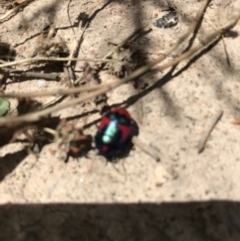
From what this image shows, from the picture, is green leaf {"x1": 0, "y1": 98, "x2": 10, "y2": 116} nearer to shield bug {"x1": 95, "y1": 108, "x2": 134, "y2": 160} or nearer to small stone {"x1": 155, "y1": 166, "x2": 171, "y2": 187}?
shield bug {"x1": 95, "y1": 108, "x2": 134, "y2": 160}

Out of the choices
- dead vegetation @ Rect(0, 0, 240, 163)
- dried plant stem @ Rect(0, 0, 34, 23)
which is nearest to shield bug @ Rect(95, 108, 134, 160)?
dead vegetation @ Rect(0, 0, 240, 163)

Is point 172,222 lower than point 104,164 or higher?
lower

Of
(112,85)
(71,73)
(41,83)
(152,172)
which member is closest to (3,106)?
(41,83)

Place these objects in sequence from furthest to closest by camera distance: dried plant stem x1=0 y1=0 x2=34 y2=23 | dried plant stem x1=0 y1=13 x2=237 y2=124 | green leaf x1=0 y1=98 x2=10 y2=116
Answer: dried plant stem x1=0 y1=0 x2=34 y2=23 < green leaf x1=0 y1=98 x2=10 y2=116 < dried plant stem x1=0 y1=13 x2=237 y2=124

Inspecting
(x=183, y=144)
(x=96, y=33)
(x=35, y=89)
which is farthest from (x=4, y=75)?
(x=183, y=144)

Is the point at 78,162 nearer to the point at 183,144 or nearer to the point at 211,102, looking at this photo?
the point at 183,144

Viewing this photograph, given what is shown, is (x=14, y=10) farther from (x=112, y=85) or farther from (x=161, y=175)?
(x=161, y=175)
